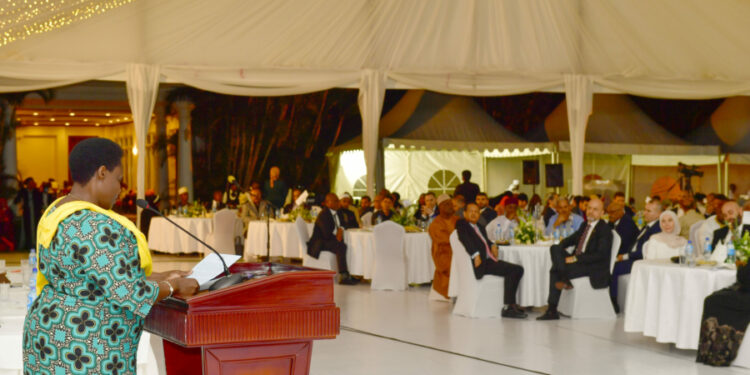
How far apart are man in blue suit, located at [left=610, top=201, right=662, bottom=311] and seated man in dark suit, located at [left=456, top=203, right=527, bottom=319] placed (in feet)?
3.45

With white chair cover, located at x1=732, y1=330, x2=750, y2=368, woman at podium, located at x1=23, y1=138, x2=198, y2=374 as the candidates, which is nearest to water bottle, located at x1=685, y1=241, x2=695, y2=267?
white chair cover, located at x1=732, y1=330, x2=750, y2=368

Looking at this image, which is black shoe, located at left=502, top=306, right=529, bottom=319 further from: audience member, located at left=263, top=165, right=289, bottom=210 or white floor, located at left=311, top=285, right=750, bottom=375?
audience member, located at left=263, top=165, right=289, bottom=210

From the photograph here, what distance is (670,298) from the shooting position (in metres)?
7.63

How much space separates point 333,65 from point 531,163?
Answer: 16.2 ft

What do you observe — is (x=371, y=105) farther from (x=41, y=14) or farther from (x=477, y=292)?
(x=477, y=292)

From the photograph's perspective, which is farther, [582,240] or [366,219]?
[366,219]

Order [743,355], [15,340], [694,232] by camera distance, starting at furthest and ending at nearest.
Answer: [694,232] < [743,355] < [15,340]

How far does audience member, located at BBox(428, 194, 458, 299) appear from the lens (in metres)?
11.1

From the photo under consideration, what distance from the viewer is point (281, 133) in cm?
2427

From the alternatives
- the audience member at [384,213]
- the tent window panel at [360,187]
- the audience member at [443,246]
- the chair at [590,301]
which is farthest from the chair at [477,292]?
the tent window panel at [360,187]

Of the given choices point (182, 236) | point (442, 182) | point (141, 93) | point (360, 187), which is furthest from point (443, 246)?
point (360, 187)

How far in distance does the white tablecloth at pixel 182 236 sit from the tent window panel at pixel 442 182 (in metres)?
5.50

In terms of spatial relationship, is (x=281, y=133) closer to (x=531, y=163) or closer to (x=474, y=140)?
(x=474, y=140)

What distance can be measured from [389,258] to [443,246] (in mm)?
1364
